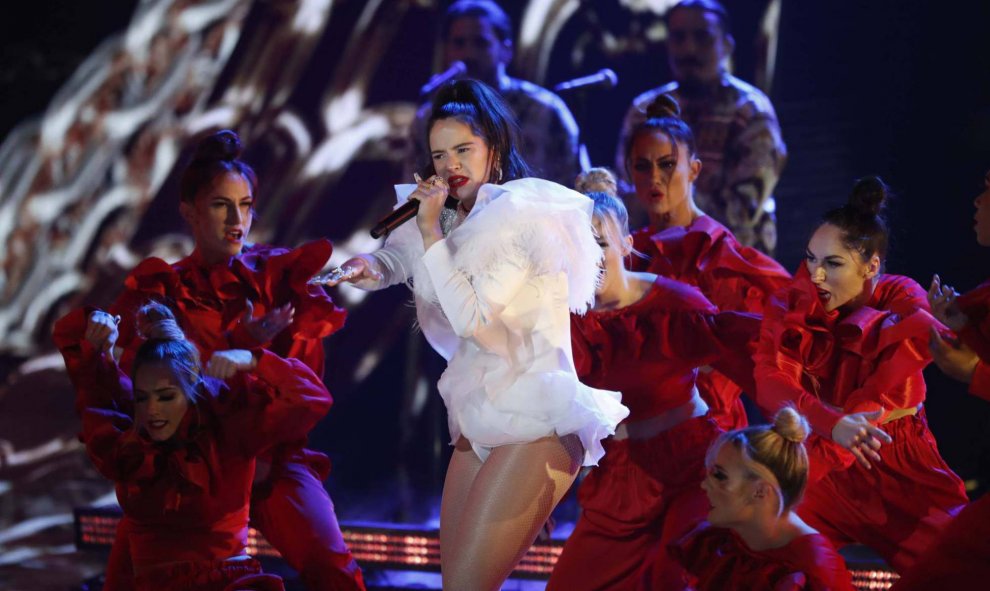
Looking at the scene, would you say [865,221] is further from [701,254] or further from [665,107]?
[665,107]

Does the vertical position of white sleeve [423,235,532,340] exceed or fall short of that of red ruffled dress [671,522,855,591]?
it exceeds it

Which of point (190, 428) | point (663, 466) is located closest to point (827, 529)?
point (663, 466)

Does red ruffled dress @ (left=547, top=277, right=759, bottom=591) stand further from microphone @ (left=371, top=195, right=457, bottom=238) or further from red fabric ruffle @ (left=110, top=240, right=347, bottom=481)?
red fabric ruffle @ (left=110, top=240, right=347, bottom=481)

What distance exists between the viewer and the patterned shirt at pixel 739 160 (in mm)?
4734

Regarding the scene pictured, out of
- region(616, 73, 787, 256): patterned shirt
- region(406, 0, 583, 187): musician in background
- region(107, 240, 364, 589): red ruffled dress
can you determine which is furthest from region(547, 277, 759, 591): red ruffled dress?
region(406, 0, 583, 187): musician in background

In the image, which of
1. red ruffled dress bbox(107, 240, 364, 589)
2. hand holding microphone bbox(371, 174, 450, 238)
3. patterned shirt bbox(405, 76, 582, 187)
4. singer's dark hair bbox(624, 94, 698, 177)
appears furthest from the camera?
patterned shirt bbox(405, 76, 582, 187)

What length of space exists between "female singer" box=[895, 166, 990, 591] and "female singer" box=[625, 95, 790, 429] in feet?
3.34

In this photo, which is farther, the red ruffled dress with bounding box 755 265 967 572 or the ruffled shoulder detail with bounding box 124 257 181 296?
the ruffled shoulder detail with bounding box 124 257 181 296

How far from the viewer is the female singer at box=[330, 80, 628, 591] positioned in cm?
251

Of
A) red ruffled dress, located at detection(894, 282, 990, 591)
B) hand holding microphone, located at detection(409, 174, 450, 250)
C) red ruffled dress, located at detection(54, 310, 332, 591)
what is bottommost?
red ruffled dress, located at detection(54, 310, 332, 591)

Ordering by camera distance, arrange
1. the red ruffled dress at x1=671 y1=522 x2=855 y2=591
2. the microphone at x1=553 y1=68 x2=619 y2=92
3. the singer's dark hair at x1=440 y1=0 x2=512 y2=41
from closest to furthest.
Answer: the red ruffled dress at x1=671 y1=522 x2=855 y2=591, the microphone at x1=553 y1=68 x2=619 y2=92, the singer's dark hair at x1=440 y1=0 x2=512 y2=41

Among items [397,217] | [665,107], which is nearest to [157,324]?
[397,217]

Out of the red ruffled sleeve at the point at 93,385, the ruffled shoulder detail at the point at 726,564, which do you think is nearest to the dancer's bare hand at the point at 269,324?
the red ruffled sleeve at the point at 93,385

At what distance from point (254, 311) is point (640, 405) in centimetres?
127
